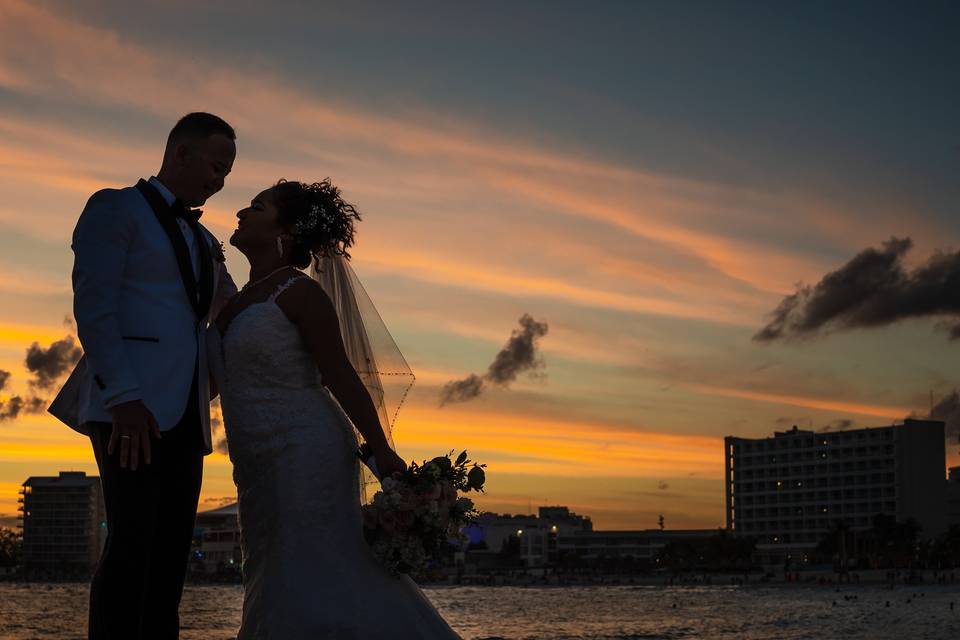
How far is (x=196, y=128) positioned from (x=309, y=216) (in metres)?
0.85

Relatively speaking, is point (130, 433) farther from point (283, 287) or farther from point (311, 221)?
point (311, 221)

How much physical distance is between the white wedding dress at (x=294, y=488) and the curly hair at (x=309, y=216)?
355 millimetres

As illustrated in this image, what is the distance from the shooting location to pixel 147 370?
4.78 meters

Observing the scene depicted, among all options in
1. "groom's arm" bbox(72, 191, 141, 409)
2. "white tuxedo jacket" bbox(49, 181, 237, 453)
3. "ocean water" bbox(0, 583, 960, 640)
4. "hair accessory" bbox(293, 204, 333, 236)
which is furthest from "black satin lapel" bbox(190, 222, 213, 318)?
"ocean water" bbox(0, 583, 960, 640)

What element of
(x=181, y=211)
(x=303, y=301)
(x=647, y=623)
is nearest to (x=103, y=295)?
(x=181, y=211)

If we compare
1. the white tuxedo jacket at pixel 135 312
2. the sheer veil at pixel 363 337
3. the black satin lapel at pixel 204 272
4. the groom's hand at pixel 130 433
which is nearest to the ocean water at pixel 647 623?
the sheer veil at pixel 363 337

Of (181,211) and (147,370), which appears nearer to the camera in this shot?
(147,370)

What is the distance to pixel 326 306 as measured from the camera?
5.49 meters

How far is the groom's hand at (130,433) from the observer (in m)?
4.54

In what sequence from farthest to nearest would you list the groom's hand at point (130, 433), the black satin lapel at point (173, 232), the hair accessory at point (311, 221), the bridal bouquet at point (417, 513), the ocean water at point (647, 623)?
the ocean water at point (647, 623), the hair accessory at point (311, 221), the bridal bouquet at point (417, 513), the black satin lapel at point (173, 232), the groom's hand at point (130, 433)

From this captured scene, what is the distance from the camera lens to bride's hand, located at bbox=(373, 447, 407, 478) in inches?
215

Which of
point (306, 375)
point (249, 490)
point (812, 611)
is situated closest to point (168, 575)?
point (249, 490)

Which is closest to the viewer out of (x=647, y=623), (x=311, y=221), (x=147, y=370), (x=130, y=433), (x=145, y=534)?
(x=130, y=433)

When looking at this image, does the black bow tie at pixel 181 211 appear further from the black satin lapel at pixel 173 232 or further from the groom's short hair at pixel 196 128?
the groom's short hair at pixel 196 128
